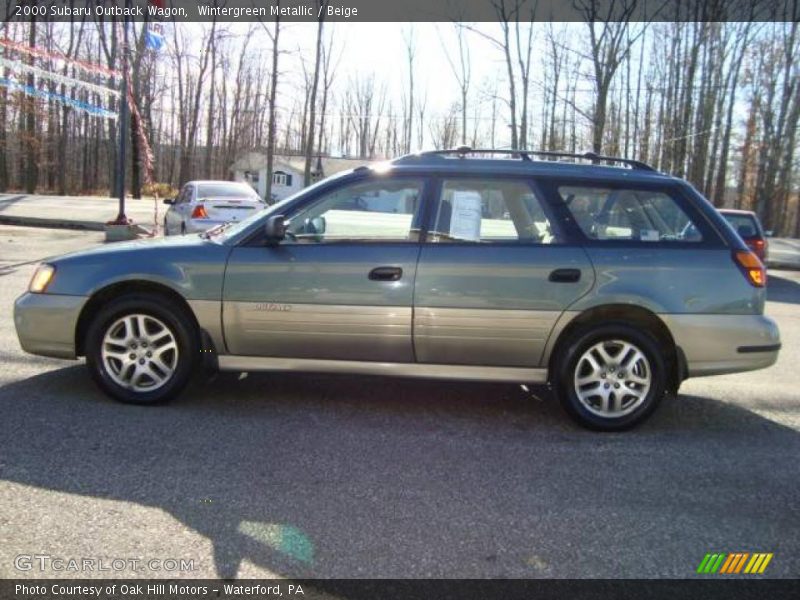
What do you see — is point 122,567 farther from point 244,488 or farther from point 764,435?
point 764,435

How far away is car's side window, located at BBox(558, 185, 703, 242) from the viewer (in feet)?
14.5

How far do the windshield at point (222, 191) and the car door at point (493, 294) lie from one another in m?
9.91

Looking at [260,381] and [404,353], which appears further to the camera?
[260,381]

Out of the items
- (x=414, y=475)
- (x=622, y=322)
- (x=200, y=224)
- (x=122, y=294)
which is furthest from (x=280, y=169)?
(x=414, y=475)

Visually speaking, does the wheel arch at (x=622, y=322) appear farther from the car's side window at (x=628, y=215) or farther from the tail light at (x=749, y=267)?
the tail light at (x=749, y=267)

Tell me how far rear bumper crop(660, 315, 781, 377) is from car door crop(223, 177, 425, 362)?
182cm

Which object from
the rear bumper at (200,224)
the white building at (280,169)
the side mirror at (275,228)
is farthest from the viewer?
the white building at (280,169)

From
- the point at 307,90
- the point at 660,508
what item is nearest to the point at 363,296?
the point at 660,508

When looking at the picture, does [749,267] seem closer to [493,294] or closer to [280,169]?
[493,294]

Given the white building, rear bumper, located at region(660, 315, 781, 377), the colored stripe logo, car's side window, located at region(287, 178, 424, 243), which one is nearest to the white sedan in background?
car's side window, located at region(287, 178, 424, 243)

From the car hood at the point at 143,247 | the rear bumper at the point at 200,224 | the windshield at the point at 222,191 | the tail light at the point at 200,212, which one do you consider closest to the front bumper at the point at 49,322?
the car hood at the point at 143,247

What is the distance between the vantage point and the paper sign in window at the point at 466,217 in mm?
4434

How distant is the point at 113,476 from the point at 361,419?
1.63 meters

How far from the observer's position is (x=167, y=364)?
4.50 meters
